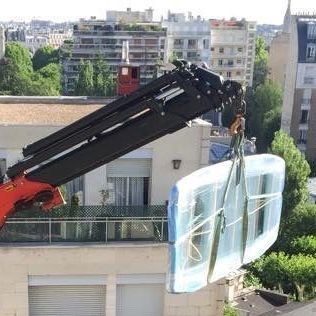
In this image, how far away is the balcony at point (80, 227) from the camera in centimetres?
1216

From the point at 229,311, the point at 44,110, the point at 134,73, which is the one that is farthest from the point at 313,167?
the point at 44,110

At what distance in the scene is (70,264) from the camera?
12.2 meters

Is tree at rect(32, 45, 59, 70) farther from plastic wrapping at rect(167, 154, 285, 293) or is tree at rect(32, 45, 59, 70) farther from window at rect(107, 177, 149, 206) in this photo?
plastic wrapping at rect(167, 154, 285, 293)

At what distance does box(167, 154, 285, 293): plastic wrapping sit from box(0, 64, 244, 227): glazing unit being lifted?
0.96 meters

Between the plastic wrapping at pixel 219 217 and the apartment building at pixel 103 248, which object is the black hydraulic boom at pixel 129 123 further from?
the apartment building at pixel 103 248

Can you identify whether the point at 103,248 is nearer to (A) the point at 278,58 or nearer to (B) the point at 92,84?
(B) the point at 92,84

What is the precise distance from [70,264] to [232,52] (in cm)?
7131

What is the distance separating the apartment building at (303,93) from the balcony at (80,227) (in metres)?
36.4

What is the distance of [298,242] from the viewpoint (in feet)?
75.7

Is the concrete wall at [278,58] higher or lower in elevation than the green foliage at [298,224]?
higher

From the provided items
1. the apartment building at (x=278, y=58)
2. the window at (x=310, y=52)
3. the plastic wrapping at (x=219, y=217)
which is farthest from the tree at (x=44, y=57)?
the plastic wrapping at (x=219, y=217)

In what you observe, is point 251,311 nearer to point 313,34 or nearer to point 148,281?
point 148,281

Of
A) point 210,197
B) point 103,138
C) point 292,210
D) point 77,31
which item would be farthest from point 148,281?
point 77,31

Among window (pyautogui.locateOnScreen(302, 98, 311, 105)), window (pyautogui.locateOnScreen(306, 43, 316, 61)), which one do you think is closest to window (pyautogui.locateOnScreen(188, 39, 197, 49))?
window (pyautogui.locateOnScreen(306, 43, 316, 61))
